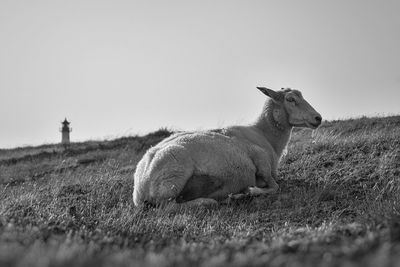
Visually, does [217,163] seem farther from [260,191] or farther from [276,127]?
[276,127]

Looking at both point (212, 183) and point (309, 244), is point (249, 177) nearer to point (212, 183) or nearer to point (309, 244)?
point (212, 183)

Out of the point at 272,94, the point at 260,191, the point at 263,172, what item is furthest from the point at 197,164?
the point at 272,94

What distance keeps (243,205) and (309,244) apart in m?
4.91

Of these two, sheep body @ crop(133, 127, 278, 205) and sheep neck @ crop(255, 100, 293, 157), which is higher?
sheep neck @ crop(255, 100, 293, 157)

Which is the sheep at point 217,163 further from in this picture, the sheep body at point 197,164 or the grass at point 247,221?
the grass at point 247,221

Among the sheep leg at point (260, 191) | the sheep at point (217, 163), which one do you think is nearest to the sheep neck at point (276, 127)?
the sheep at point (217, 163)

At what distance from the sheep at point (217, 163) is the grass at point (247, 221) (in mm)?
494

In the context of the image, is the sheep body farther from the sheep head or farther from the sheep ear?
the sheep ear

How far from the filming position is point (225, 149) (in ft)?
33.1

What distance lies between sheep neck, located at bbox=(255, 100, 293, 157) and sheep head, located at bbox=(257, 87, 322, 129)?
11 centimetres

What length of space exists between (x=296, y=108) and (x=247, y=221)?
4.83 meters

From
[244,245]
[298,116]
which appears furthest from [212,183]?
[244,245]

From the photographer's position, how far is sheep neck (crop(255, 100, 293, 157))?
1197cm

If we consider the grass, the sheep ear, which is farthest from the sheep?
the grass
